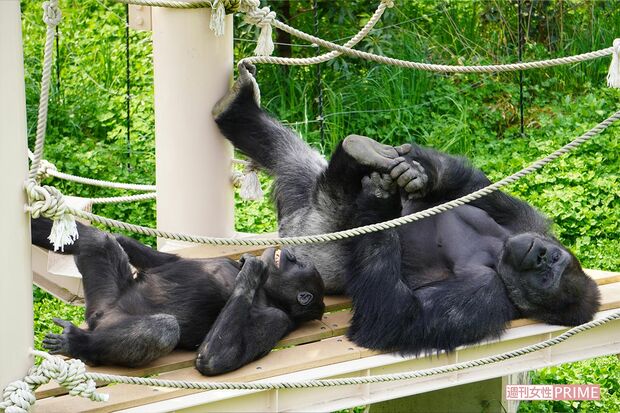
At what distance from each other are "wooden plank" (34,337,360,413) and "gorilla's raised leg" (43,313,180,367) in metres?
0.11

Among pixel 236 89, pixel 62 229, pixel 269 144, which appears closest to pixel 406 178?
pixel 269 144

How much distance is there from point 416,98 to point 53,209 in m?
4.95

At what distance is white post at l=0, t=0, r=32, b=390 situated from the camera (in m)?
2.94

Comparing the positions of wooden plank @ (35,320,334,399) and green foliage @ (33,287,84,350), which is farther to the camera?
green foliage @ (33,287,84,350)

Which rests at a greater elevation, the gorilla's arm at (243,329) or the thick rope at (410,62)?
the thick rope at (410,62)

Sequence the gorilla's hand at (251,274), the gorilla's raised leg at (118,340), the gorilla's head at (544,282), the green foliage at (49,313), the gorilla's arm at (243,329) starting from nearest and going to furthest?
the gorilla's raised leg at (118,340), the gorilla's arm at (243,329), the gorilla's hand at (251,274), the gorilla's head at (544,282), the green foliage at (49,313)

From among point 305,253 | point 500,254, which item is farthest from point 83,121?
point 500,254

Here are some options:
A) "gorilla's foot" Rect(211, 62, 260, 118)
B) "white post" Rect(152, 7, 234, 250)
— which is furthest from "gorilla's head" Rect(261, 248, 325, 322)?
"gorilla's foot" Rect(211, 62, 260, 118)

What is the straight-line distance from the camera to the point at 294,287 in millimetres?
4023

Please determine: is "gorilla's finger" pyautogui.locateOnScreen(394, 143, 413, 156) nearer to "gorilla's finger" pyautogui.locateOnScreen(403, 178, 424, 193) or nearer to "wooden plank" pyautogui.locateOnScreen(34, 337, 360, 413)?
"gorilla's finger" pyautogui.locateOnScreen(403, 178, 424, 193)

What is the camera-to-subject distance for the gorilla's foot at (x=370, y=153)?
400 cm

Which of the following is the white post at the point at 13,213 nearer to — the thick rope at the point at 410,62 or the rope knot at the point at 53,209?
the rope knot at the point at 53,209

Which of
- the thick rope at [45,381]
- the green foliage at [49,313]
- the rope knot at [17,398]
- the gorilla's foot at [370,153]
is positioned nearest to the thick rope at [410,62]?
the gorilla's foot at [370,153]

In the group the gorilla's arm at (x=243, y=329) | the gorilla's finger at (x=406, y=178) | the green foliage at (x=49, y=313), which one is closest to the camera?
the gorilla's arm at (x=243, y=329)
